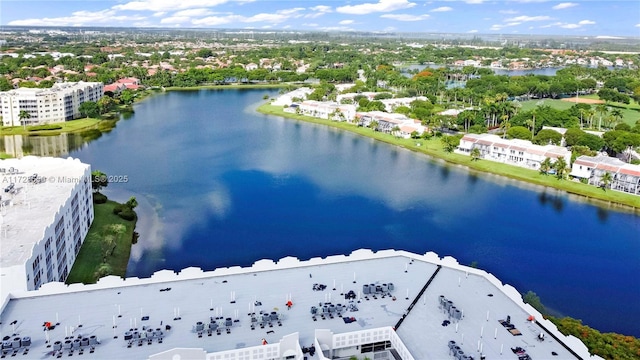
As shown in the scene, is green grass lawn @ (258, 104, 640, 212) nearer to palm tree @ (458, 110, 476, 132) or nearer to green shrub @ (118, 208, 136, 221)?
palm tree @ (458, 110, 476, 132)

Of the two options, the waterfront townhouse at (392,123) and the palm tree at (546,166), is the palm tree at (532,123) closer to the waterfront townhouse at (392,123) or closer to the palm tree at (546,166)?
the waterfront townhouse at (392,123)

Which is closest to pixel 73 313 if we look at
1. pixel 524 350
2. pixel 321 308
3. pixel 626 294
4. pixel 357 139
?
pixel 321 308

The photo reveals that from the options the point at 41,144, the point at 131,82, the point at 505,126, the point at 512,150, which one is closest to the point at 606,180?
the point at 512,150

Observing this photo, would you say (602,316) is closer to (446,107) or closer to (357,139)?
(357,139)

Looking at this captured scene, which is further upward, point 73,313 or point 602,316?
point 73,313

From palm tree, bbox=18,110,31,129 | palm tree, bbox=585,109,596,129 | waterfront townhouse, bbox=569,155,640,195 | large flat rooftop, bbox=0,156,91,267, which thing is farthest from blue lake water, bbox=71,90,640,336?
→ palm tree, bbox=585,109,596,129
